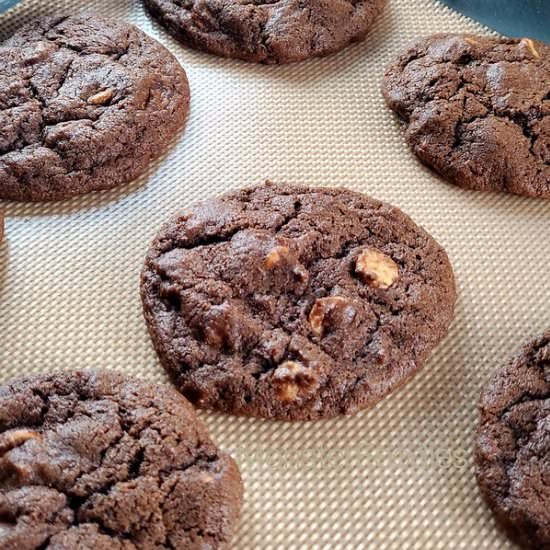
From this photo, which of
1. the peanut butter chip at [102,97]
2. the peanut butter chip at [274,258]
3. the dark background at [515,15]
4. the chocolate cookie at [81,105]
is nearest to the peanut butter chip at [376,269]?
the peanut butter chip at [274,258]

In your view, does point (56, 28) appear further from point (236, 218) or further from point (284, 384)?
point (284, 384)

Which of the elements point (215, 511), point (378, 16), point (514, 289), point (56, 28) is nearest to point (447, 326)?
point (514, 289)

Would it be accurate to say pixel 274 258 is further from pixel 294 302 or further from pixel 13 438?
pixel 13 438

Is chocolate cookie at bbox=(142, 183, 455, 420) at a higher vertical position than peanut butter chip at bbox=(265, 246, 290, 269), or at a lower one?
lower

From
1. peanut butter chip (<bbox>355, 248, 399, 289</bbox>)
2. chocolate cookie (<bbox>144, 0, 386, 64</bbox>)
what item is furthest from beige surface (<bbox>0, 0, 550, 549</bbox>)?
peanut butter chip (<bbox>355, 248, 399, 289</bbox>)

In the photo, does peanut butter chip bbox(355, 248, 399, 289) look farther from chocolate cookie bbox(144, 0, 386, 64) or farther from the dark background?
the dark background

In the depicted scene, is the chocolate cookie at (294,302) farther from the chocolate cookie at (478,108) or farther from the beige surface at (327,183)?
the chocolate cookie at (478,108)
